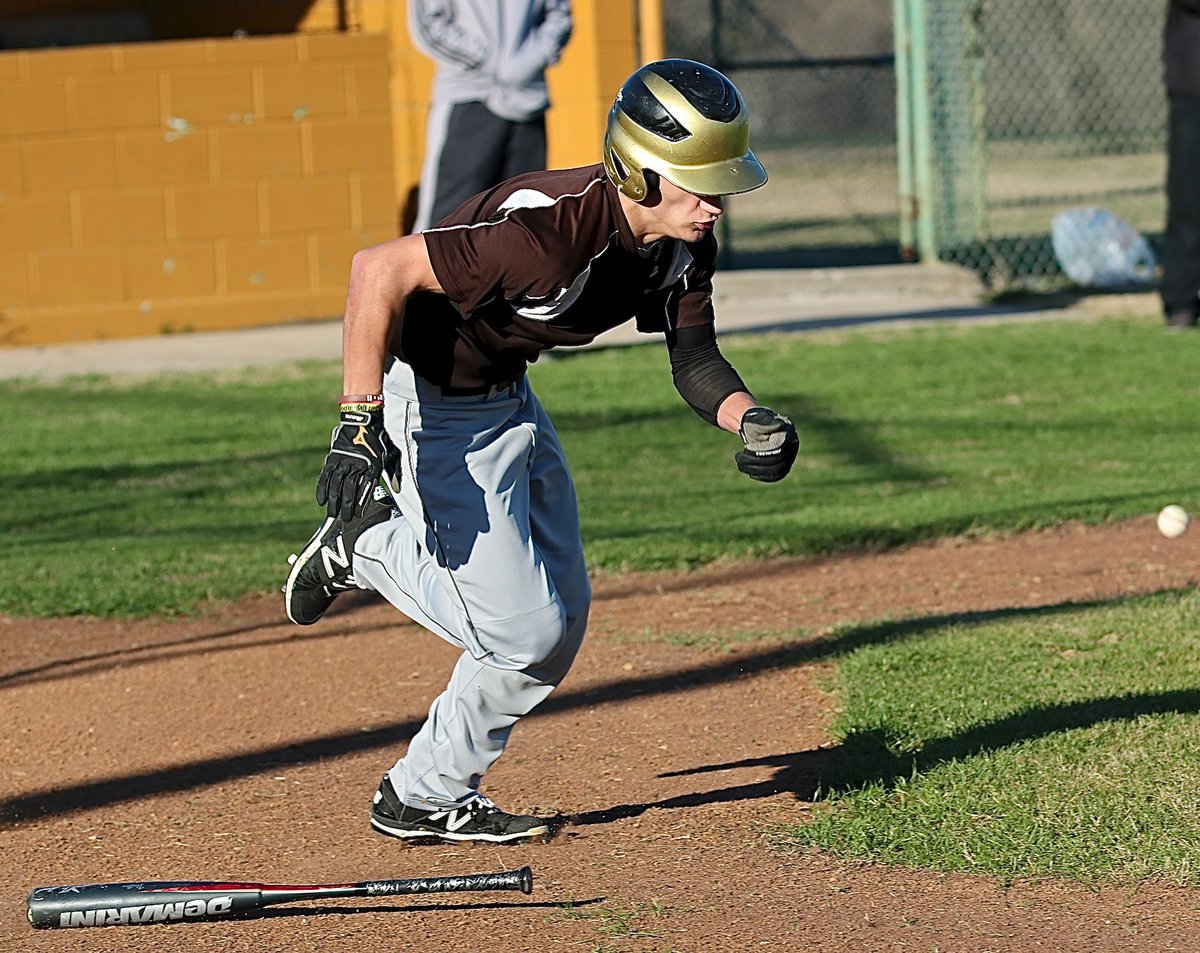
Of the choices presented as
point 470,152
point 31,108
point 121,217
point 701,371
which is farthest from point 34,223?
point 701,371

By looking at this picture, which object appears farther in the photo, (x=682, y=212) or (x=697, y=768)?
(x=697, y=768)

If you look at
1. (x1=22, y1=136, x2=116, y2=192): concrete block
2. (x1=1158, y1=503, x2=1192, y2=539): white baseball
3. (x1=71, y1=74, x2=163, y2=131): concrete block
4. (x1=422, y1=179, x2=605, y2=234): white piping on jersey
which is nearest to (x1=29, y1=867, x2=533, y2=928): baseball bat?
(x1=422, y1=179, x2=605, y2=234): white piping on jersey

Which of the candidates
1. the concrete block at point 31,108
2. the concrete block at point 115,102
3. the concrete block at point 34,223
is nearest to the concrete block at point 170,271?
the concrete block at point 34,223

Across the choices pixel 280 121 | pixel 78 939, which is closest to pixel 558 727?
pixel 78 939

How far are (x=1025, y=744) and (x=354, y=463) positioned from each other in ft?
6.76

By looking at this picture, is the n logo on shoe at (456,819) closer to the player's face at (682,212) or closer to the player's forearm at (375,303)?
the player's forearm at (375,303)

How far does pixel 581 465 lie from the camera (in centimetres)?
830

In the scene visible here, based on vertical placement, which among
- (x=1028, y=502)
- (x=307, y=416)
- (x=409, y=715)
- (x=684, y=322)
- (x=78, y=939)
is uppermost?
(x=684, y=322)

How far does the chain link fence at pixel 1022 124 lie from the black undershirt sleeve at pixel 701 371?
955cm

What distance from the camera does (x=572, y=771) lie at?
4.77m

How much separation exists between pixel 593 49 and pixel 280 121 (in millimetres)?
2182

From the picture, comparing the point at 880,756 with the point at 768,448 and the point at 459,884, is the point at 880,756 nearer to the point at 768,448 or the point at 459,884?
the point at 768,448

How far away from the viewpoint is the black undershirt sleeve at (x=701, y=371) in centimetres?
428

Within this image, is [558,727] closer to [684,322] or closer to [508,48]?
[684,322]
